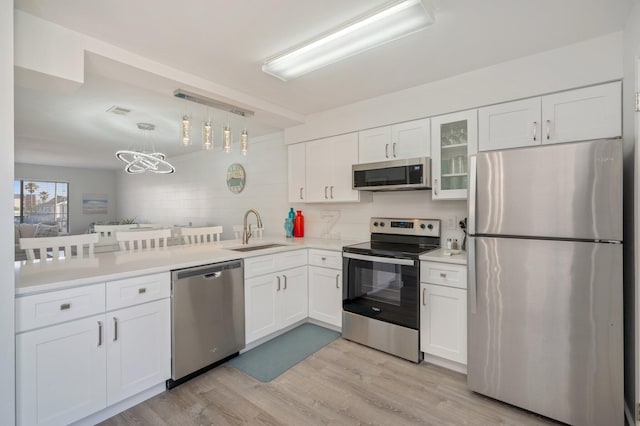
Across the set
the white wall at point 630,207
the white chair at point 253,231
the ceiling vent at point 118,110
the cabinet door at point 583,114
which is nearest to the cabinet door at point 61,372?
the white chair at point 253,231

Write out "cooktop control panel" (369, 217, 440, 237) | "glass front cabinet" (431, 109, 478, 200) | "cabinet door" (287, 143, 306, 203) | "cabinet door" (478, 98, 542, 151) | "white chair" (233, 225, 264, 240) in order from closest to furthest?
"cabinet door" (478, 98, 542, 151), "glass front cabinet" (431, 109, 478, 200), "cooktop control panel" (369, 217, 440, 237), "cabinet door" (287, 143, 306, 203), "white chair" (233, 225, 264, 240)

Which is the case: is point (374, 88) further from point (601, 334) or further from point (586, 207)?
point (601, 334)

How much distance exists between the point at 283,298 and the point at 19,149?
636 centimetres

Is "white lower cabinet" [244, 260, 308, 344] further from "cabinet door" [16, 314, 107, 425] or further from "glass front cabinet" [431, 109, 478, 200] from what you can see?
"glass front cabinet" [431, 109, 478, 200]

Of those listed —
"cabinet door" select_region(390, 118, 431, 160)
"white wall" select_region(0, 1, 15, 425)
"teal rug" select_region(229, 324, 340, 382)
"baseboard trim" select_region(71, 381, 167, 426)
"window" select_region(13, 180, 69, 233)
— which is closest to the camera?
"white wall" select_region(0, 1, 15, 425)

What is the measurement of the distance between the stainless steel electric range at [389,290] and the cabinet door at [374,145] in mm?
694

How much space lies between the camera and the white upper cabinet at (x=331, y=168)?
3.20 metres

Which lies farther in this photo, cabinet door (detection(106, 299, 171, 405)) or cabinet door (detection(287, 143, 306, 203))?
cabinet door (detection(287, 143, 306, 203))

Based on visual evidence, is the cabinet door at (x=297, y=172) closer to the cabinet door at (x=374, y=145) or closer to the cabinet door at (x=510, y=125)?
the cabinet door at (x=374, y=145)

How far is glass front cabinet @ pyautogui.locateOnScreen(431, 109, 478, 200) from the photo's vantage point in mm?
2457

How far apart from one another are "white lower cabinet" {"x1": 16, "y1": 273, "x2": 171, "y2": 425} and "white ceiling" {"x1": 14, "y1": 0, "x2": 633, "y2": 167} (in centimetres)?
155

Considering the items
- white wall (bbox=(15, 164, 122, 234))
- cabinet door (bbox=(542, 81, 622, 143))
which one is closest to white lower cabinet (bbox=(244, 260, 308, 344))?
cabinet door (bbox=(542, 81, 622, 143))

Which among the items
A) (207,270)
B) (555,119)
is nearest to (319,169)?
(207,270)

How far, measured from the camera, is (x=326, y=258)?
9.92ft
